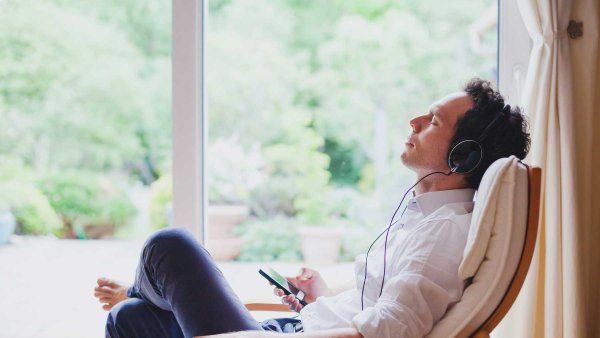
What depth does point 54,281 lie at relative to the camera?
2.83 metres

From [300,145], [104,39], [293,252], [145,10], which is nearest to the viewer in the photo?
[145,10]

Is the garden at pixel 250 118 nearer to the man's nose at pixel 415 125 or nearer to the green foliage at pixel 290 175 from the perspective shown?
the green foliage at pixel 290 175

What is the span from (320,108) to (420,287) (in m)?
3.84

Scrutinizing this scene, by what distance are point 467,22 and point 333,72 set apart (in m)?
1.17

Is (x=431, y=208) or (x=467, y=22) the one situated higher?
(x=467, y=22)

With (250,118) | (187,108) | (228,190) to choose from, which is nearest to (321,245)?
(228,190)

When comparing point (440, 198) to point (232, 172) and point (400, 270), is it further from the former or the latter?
point (232, 172)

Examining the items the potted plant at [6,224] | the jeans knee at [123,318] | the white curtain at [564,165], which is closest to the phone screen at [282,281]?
the jeans knee at [123,318]

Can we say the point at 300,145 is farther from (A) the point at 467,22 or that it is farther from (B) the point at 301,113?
(A) the point at 467,22

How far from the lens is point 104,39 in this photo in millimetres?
2648

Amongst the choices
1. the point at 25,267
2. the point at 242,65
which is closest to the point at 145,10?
the point at 25,267

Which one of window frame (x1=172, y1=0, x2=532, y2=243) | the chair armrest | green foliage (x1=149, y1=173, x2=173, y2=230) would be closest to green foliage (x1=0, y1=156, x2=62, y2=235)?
green foliage (x1=149, y1=173, x2=173, y2=230)

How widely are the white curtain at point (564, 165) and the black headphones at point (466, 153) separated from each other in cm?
53

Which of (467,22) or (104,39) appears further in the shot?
(467,22)
